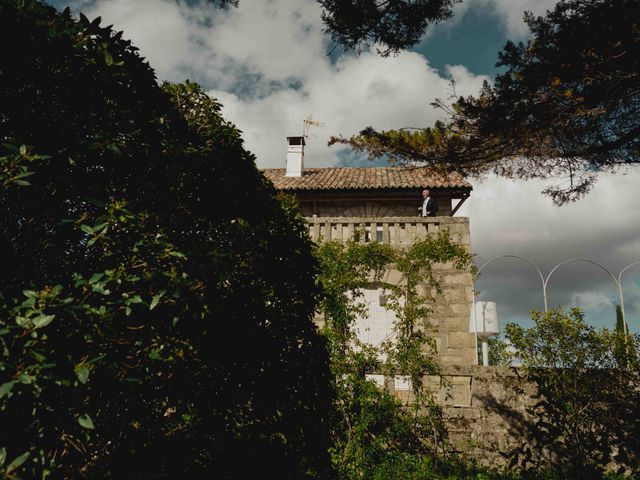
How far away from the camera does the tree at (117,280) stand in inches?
76.7

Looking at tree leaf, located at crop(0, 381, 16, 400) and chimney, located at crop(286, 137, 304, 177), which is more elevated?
chimney, located at crop(286, 137, 304, 177)

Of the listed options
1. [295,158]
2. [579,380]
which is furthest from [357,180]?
[579,380]

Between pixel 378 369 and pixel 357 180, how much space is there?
8.81 meters

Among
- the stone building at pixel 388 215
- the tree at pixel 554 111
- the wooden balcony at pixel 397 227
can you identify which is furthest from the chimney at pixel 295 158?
the tree at pixel 554 111

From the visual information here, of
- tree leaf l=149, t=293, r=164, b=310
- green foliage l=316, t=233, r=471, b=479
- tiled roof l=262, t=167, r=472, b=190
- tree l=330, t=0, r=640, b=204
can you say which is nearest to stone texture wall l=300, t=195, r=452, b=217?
tiled roof l=262, t=167, r=472, b=190

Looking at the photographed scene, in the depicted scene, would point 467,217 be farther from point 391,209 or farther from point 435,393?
point 391,209

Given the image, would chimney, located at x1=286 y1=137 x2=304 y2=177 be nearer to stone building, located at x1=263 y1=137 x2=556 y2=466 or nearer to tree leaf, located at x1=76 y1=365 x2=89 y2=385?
stone building, located at x1=263 y1=137 x2=556 y2=466

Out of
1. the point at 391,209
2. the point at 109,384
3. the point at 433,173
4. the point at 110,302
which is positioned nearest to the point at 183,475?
the point at 109,384

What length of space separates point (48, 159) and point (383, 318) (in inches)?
349

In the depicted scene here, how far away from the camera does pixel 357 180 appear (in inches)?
591

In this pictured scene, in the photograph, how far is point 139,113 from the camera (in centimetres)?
271

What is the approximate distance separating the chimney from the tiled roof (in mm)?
282

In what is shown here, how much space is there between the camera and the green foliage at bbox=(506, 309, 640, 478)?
18.1 feet

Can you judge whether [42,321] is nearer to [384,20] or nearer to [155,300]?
[155,300]
